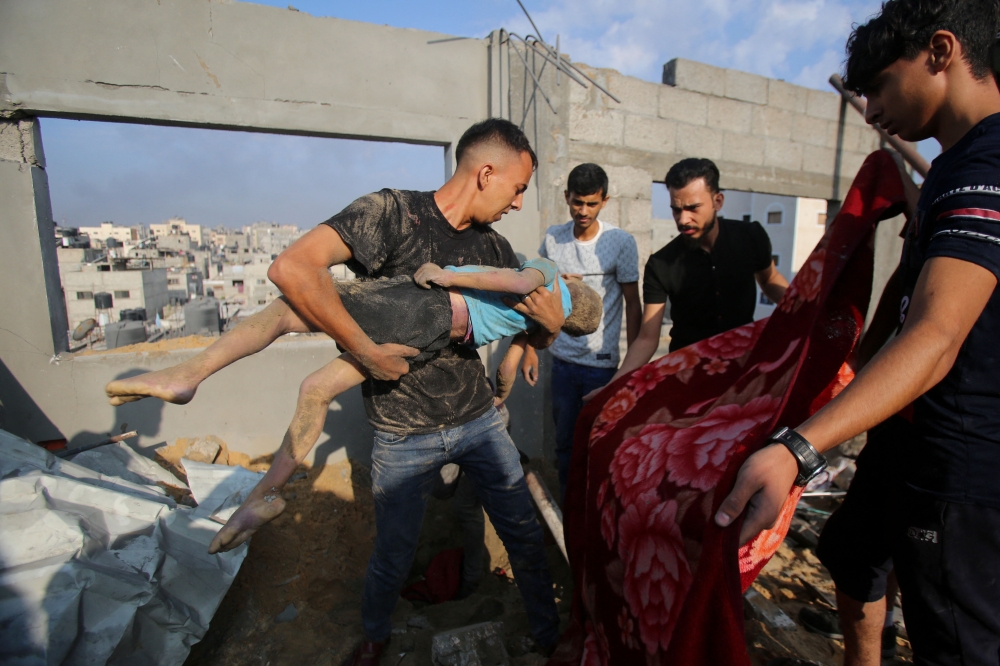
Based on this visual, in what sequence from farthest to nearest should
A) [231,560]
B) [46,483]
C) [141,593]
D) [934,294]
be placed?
[231,560] → [46,483] → [141,593] → [934,294]

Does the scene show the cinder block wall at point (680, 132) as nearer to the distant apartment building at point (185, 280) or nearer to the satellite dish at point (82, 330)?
the satellite dish at point (82, 330)

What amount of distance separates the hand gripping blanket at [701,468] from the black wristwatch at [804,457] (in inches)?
7.3

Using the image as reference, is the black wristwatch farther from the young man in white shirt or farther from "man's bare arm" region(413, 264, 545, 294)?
the young man in white shirt

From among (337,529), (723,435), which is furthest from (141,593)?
(723,435)

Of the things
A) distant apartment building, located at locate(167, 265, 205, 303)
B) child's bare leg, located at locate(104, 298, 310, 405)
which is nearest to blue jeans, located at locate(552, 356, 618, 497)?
child's bare leg, located at locate(104, 298, 310, 405)

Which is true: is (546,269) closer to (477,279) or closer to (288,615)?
(477,279)

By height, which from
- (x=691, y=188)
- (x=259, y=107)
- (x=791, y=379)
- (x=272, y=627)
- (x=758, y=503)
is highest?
(x=259, y=107)

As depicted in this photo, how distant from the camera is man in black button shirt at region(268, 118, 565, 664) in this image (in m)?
1.82

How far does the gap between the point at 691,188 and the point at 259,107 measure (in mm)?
2671

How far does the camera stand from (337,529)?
3.26 meters

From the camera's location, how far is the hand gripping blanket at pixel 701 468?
121 cm

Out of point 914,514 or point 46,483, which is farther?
point 46,483

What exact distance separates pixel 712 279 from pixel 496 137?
4.60 feet

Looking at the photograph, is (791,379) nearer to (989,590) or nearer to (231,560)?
(989,590)
